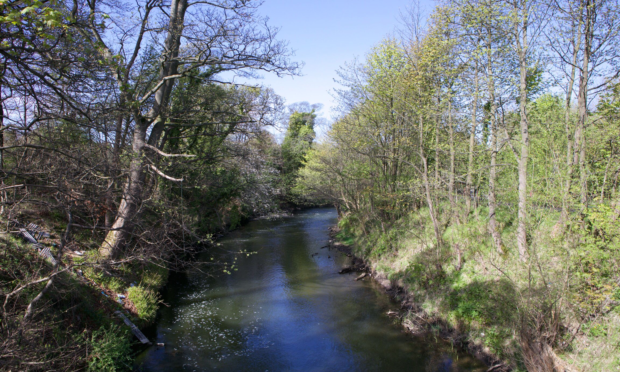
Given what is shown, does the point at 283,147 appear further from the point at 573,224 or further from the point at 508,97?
the point at 573,224

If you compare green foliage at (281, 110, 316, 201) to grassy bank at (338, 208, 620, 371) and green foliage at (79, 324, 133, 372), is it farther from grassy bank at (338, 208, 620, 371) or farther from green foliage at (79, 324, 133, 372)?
green foliage at (79, 324, 133, 372)

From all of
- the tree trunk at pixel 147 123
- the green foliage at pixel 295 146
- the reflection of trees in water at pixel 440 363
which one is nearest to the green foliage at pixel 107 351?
the tree trunk at pixel 147 123

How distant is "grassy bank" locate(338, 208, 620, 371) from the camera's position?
6.13m

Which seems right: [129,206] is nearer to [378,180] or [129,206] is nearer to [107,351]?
[107,351]

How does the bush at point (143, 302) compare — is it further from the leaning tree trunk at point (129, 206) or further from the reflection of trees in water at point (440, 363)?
the reflection of trees in water at point (440, 363)

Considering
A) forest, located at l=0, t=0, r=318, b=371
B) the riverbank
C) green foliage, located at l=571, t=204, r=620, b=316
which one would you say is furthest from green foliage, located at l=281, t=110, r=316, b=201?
green foliage, located at l=571, t=204, r=620, b=316

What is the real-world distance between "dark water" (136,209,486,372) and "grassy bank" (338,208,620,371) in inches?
33.2

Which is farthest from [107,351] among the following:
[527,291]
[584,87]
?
[584,87]

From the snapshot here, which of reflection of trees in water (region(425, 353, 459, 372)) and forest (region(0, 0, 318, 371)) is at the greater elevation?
forest (region(0, 0, 318, 371))

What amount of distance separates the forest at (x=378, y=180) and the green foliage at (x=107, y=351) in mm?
49

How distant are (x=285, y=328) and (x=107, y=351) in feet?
15.1

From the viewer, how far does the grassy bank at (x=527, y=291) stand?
6129 mm

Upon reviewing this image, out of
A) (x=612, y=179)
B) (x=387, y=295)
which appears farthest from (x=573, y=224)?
(x=387, y=295)

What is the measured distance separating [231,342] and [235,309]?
2.12 metres
